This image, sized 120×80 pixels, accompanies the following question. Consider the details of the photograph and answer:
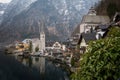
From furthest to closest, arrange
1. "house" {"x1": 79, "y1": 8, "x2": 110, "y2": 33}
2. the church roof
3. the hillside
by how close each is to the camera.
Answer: "house" {"x1": 79, "y1": 8, "x2": 110, "y2": 33}
the church roof
the hillside

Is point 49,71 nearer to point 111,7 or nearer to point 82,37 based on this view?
point 82,37

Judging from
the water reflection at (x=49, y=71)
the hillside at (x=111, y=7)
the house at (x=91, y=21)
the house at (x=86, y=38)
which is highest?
the hillside at (x=111, y=7)

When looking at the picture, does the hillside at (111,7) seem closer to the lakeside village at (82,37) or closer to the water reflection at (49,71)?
the lakeside village at (82,37)

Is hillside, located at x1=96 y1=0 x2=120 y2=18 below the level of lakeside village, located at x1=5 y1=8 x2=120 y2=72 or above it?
above

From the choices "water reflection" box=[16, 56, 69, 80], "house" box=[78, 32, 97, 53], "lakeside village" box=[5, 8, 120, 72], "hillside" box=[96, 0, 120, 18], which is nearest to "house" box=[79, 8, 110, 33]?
"lakeside village" box=[5, 8, 120, 72]

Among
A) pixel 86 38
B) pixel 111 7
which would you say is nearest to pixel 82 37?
pixel 86 38

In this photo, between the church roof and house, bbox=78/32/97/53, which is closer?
house, bbox=78/32/97/53

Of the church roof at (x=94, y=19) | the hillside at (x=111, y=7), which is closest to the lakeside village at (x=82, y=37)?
the church roof at (x=94, y=19)

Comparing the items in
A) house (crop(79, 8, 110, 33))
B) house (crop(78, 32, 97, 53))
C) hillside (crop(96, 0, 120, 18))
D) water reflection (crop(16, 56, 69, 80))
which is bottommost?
water reflection (crop(16, 56, 69, 80))

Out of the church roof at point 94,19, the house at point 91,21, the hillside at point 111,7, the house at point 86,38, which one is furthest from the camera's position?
the house at point 91,21

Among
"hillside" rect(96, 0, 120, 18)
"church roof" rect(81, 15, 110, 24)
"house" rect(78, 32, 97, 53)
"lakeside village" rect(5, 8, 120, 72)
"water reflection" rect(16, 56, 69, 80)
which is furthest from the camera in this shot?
"church roof" rect(81, 15, 110, 24)

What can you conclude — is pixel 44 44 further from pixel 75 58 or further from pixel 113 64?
pixel 113 64

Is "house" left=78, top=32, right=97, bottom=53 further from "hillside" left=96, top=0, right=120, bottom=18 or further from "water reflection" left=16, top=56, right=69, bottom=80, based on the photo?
"hillside" left=96, top=0, right=120, bottom=18

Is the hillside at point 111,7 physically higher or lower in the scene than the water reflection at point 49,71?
higher
